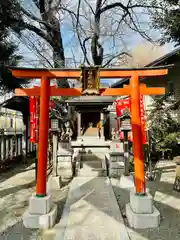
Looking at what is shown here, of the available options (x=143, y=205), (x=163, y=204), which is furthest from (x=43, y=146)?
(x=163, y=204)

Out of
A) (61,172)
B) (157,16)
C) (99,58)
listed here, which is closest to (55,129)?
(61,172)

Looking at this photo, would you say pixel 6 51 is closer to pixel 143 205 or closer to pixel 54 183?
pixel 54 183

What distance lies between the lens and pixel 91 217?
5.06 m

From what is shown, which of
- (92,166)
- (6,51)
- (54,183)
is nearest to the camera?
(54,183)

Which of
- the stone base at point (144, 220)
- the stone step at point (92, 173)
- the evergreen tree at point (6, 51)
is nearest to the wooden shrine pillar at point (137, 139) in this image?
the stone base at point (144, 220)

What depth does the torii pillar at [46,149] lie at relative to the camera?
4.62 m

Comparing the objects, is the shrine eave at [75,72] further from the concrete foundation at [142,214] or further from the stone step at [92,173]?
the stone step at [92,173]

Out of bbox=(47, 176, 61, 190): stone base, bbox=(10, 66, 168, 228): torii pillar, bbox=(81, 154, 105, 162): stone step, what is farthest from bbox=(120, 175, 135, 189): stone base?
bbox=(81, 154, 105, 162): stone step

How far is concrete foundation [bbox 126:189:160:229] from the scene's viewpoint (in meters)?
4.55

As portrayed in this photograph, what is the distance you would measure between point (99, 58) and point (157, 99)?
491 centimetres

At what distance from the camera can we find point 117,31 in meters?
16.0

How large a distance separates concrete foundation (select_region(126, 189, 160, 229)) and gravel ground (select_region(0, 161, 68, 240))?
1.73m

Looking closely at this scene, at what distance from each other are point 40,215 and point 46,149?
4.41ft

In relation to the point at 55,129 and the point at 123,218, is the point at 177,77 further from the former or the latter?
the point at 123,218
